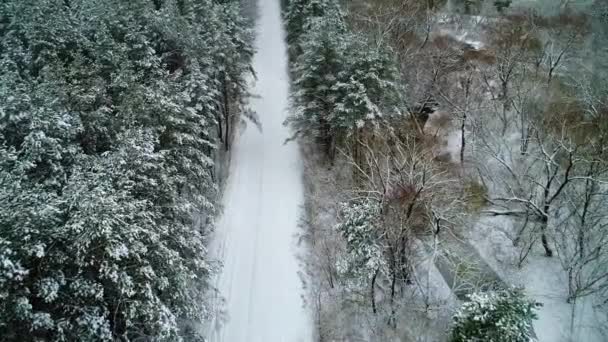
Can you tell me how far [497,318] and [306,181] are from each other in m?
13.7

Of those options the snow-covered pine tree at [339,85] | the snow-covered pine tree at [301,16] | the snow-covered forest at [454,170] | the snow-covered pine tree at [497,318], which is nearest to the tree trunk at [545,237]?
the snow-covered forest at [454,170]

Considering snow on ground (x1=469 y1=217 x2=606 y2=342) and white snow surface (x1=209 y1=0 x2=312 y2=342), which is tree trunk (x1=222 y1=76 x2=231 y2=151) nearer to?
white snow surface (x1=209 y1=0 x2=312 y2=342)

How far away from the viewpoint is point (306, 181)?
25047 millimetres

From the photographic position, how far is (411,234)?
18453 millimetres

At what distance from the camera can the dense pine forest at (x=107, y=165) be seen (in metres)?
10.9

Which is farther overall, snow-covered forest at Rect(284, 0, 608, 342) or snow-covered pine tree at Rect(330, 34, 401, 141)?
snow-covered pine tree at Rect(330, 34, 401, 141)

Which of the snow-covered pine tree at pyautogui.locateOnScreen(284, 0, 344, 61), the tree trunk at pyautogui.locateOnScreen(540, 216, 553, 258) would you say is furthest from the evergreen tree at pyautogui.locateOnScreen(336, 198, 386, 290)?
the snow-covered pine tree at pyautogui.locateOnScreen(284, 0, 344, 61)

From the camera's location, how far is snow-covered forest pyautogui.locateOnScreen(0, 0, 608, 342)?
40.5 ft

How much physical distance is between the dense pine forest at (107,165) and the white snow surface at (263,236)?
1882mm

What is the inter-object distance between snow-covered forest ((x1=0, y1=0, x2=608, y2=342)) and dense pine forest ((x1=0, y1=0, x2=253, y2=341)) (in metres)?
0.08

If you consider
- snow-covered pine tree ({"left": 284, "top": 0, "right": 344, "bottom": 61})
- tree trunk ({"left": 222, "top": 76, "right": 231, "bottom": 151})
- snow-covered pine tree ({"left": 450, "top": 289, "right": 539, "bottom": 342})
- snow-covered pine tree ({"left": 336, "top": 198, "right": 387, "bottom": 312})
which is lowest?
snow-covered pine tree ({"left": 450, "top": 289, "right": 539, "bottom": 342})

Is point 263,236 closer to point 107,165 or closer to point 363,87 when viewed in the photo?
point 363,87

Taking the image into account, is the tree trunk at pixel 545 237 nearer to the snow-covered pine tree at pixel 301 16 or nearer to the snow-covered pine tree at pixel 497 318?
the snow-covered pine tree at pixel 497 318

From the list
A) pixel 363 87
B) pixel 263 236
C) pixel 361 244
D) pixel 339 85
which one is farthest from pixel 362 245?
pixel 339 85
